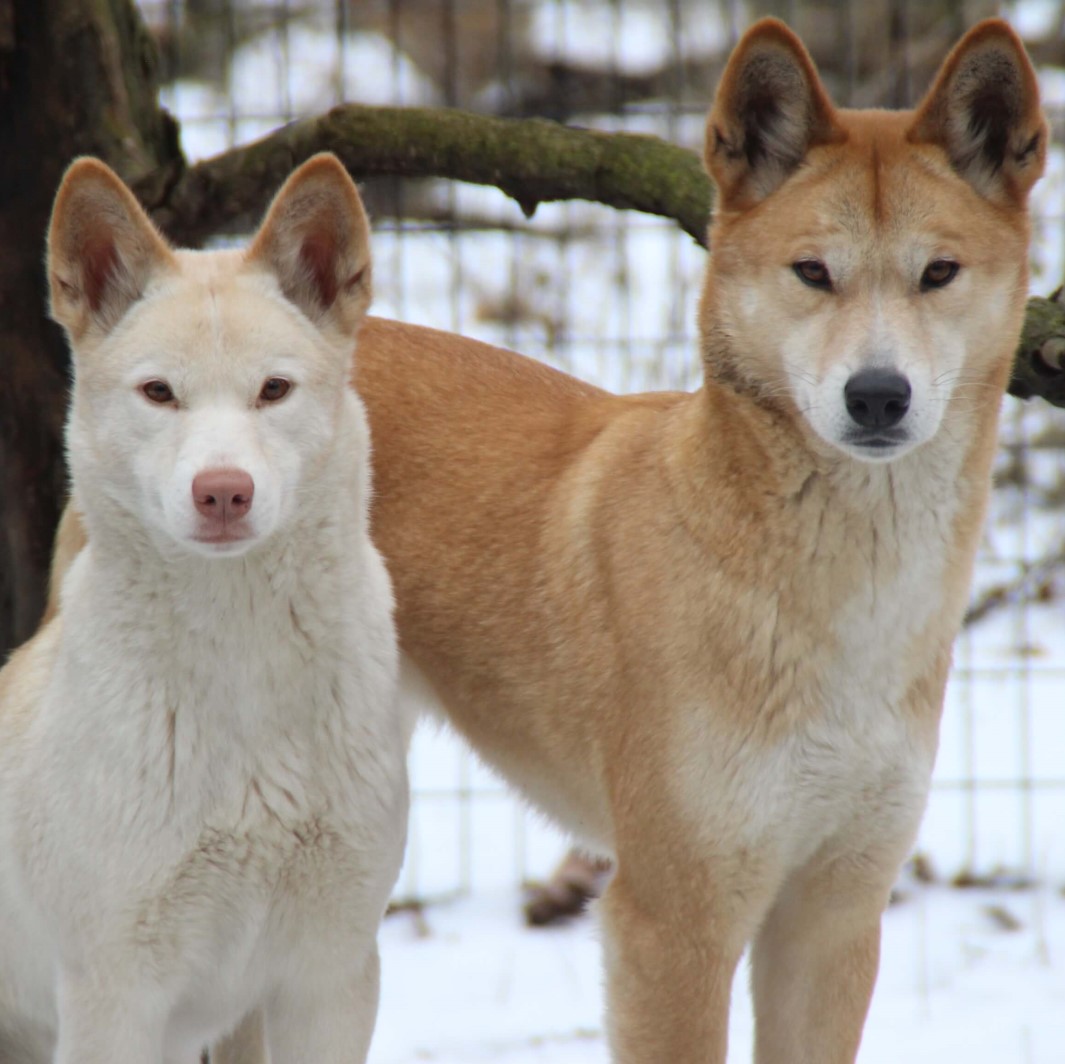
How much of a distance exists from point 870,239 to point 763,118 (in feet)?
1.18

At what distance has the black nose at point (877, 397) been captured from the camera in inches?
104

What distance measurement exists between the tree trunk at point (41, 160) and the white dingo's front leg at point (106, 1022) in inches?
63.1

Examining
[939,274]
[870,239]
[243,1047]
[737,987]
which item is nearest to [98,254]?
[870,239]

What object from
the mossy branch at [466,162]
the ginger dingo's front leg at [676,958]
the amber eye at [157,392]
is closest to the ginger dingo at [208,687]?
the amber eye at [157,392]

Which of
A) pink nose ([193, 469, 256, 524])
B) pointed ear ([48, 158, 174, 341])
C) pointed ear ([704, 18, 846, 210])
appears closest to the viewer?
pink nose ([193, 469, 256, 524])

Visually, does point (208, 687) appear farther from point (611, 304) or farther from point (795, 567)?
point (611, 304)

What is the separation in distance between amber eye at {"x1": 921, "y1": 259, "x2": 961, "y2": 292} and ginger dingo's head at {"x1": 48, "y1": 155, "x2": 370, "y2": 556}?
38.0 inches

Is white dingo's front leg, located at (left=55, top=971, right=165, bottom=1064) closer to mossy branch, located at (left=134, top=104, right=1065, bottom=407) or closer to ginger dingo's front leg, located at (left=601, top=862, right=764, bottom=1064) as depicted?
ginger dingo's front leg, located at (left=601, top=862, right=764, bottom=1064)

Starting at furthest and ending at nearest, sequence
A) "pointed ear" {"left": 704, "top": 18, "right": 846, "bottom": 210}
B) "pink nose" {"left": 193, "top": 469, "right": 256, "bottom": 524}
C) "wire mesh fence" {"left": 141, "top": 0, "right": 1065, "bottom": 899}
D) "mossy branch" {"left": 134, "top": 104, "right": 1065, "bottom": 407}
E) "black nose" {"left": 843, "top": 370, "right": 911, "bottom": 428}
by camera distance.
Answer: "wire mesh fence" {"left": 141, "top": 0, "right": 1065, "bottom": 899} → "mossy branch" {"left": 134, "top": 104, "right": 1065, "bottom": 407} → "pointed ear" {"left": 704, "top": 18, "right": 846, "bottom": 210} → "black nose" {"left": 843, "top": 370, "right": 911, "bottom": 428} → "pink nose" {"left": 193, "top": 469, "right": 256, "bottom": 524}

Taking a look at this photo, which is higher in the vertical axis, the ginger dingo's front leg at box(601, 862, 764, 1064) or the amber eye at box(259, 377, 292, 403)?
the amber eye at box(259, 377, 292, 403)

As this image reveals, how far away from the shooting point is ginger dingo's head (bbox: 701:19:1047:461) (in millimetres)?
2730

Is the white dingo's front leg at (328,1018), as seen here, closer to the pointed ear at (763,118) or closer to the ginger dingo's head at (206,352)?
the ginger dingo's head at (206,352)

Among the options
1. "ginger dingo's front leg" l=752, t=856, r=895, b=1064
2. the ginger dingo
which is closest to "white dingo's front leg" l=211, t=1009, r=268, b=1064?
the ginger dingo

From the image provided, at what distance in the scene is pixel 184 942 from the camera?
2748 millimetres
